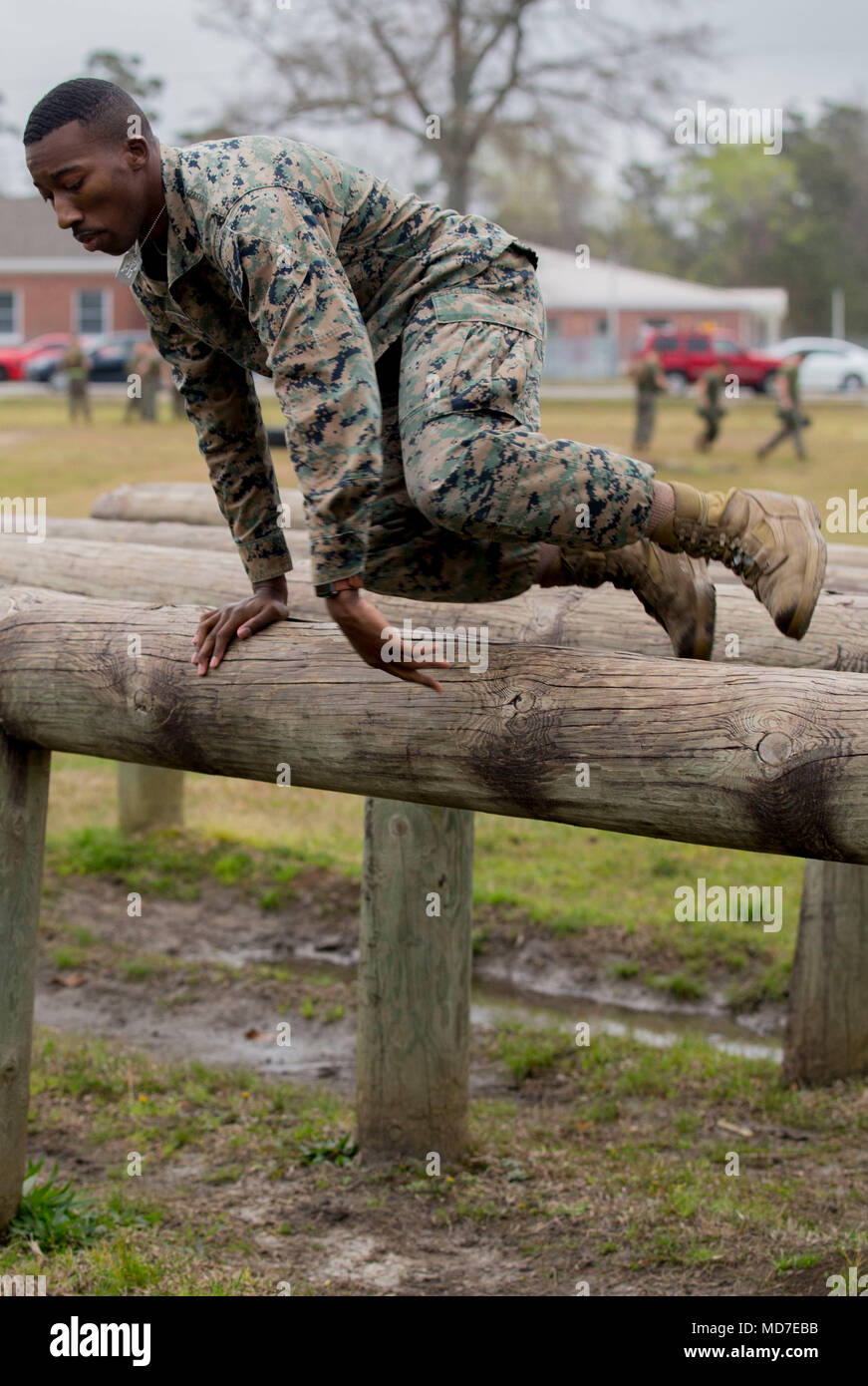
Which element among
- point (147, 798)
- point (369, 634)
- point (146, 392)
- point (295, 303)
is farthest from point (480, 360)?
point (146, 392)

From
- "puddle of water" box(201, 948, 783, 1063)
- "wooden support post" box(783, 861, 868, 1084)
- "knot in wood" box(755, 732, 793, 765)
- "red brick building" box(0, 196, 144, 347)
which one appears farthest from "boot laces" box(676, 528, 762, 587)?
"red brick building" box(0, 196, 144, 347)

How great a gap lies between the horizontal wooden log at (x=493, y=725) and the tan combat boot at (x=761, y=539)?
0.37 metres

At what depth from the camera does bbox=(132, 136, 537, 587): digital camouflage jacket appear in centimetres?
310

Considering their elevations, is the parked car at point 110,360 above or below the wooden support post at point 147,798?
above

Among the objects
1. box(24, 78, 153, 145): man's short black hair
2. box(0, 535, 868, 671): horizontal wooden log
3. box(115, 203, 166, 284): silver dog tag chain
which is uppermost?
box(24, 78, 153, 145): man's short black hair

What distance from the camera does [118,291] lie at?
42531 millimetres

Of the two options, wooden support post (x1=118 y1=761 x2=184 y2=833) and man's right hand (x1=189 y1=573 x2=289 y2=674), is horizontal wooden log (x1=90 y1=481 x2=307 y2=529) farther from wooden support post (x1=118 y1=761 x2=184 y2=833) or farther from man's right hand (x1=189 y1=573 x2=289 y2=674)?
man's right hand (x1=189 y1=573 x2=289 y2=674)

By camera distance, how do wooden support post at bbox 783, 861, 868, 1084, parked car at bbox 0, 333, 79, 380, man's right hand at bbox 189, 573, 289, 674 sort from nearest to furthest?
man's right hand at bbox 189, 573, 289, 674 < wooden support post at bbox 783, 861, 868, 1084 < parked car at bbox 0, 333, 79, 380

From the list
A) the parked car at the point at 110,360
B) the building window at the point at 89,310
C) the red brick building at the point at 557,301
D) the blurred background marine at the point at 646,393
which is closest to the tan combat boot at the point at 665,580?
the blurred background marine at the point at 646,393

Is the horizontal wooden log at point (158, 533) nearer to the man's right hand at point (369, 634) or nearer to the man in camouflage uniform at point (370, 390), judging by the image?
the man in camouflage uniform at point (370, 390)

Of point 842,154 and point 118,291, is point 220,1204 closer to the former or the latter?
point 118,291

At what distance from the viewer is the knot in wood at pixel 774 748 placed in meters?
2.95

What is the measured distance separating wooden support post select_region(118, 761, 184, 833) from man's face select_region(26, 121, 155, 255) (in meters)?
5.47
